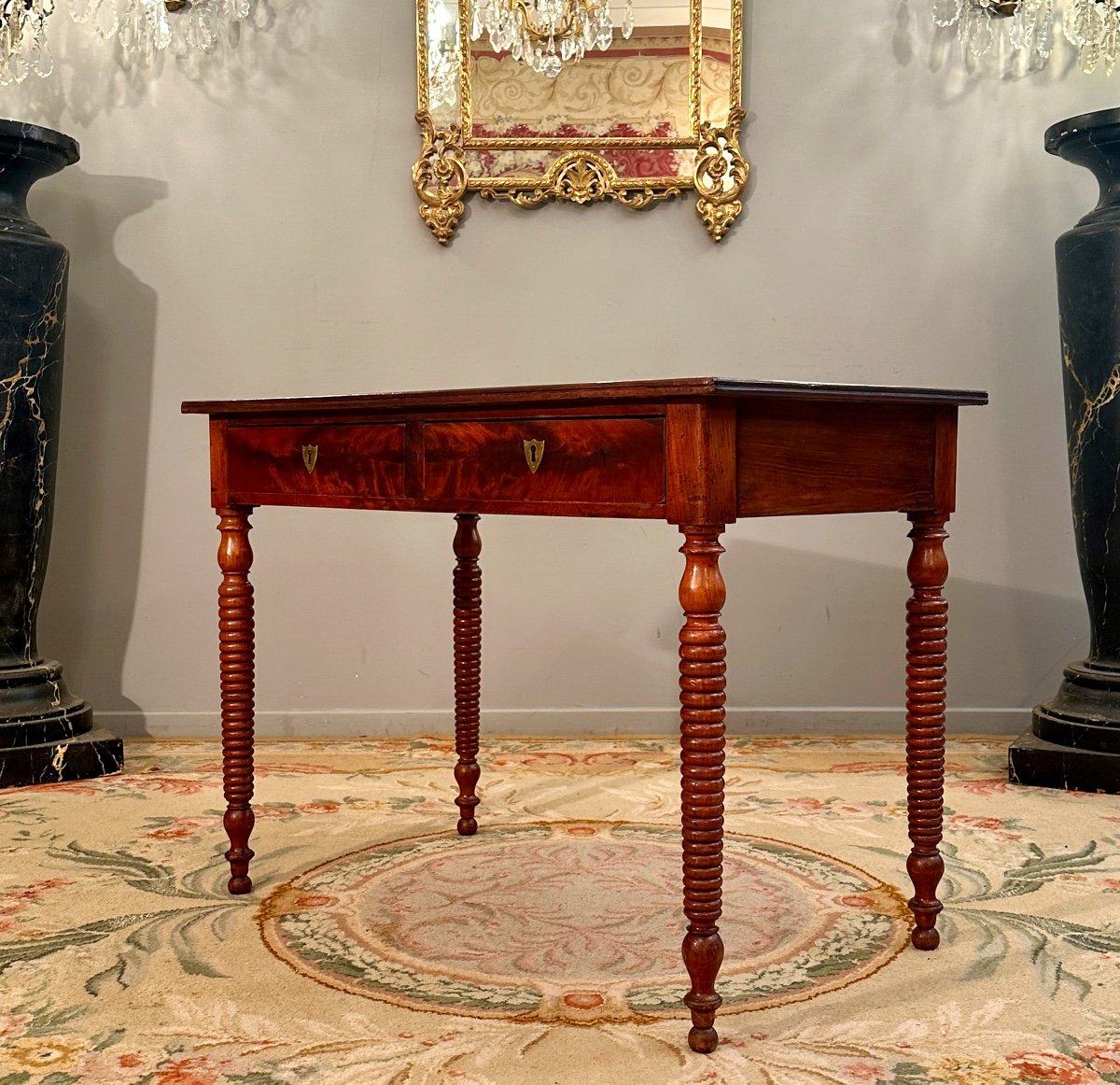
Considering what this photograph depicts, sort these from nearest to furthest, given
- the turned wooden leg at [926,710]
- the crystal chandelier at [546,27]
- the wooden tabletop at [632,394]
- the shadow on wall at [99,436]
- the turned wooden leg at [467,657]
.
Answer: the wooden tabletop at [632,394]
the turned wooden leg at [926,710]
the turned wooden leg at [467,657]
the crystal chandelier at [546,27]
the shadow on wall at [99,436]

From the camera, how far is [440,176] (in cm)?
405

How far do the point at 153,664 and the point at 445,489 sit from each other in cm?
228

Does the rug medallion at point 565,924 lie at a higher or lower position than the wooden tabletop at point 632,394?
lower

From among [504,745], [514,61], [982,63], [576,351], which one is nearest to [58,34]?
[514,61]

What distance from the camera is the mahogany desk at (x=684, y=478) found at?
6.20 ft

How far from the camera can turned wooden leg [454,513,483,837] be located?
2.95m

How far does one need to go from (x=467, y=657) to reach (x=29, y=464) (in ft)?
4.68

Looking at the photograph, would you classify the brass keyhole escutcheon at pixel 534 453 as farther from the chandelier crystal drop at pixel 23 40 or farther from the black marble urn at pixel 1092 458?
the chandelier crystal drop at pixel 23 40

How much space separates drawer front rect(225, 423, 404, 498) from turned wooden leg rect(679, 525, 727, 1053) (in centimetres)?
65

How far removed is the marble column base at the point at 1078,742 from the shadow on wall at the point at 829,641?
22.6 inches

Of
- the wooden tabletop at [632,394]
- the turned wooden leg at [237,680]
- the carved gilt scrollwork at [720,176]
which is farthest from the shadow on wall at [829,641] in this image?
the wooden tabletop at [632,394]

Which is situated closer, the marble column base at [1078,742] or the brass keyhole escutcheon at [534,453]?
the brass keyhole escutcheon at [534,453]

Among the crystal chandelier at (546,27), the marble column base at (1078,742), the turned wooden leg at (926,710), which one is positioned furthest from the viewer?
the crystal chandelier at (546,27)

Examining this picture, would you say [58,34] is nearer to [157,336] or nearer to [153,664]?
[157,336]
